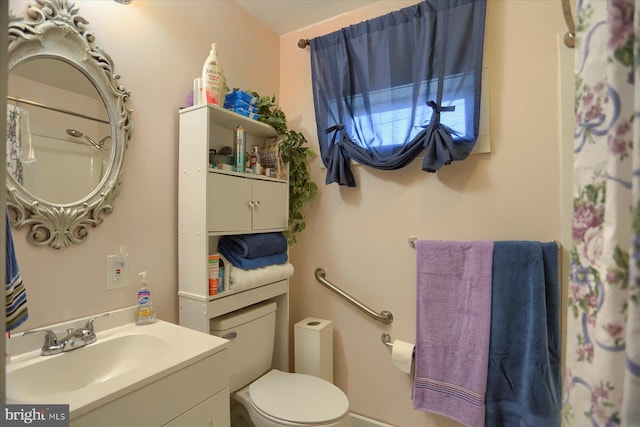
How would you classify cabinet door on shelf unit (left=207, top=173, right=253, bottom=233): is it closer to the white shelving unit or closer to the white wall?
the white shelving unit

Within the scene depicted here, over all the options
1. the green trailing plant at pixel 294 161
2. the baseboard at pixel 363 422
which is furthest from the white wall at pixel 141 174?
the baseboard at pixel 363 422

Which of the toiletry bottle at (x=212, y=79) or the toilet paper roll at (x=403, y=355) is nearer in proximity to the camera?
the toiletry bottle at (x=212, y=79)

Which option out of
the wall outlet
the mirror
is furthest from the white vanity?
the mirror

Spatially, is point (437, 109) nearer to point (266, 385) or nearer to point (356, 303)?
point (356, 303)

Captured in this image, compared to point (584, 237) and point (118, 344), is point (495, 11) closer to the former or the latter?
point (584, 237)

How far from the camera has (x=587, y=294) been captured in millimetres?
432

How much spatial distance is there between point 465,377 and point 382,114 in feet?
4.49

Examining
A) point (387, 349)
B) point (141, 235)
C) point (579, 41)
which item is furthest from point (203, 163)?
point (387, 349)

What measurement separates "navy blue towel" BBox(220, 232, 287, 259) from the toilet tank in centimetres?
30

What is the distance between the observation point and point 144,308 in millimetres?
1244

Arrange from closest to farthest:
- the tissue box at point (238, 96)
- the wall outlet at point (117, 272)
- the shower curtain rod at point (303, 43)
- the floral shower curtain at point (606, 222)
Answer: the floral shower curtain at point (606, 222) → the wall outlet at point (117, 272) → the tissue box at point (238, 96) → the shower curtain rod at point (303, 43)

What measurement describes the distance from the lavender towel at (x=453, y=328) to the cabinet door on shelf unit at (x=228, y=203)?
887 millimetres

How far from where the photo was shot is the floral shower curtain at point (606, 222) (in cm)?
36

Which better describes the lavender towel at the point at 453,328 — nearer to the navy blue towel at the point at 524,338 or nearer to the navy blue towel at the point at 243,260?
the navy blue towel at the point at 524,338
